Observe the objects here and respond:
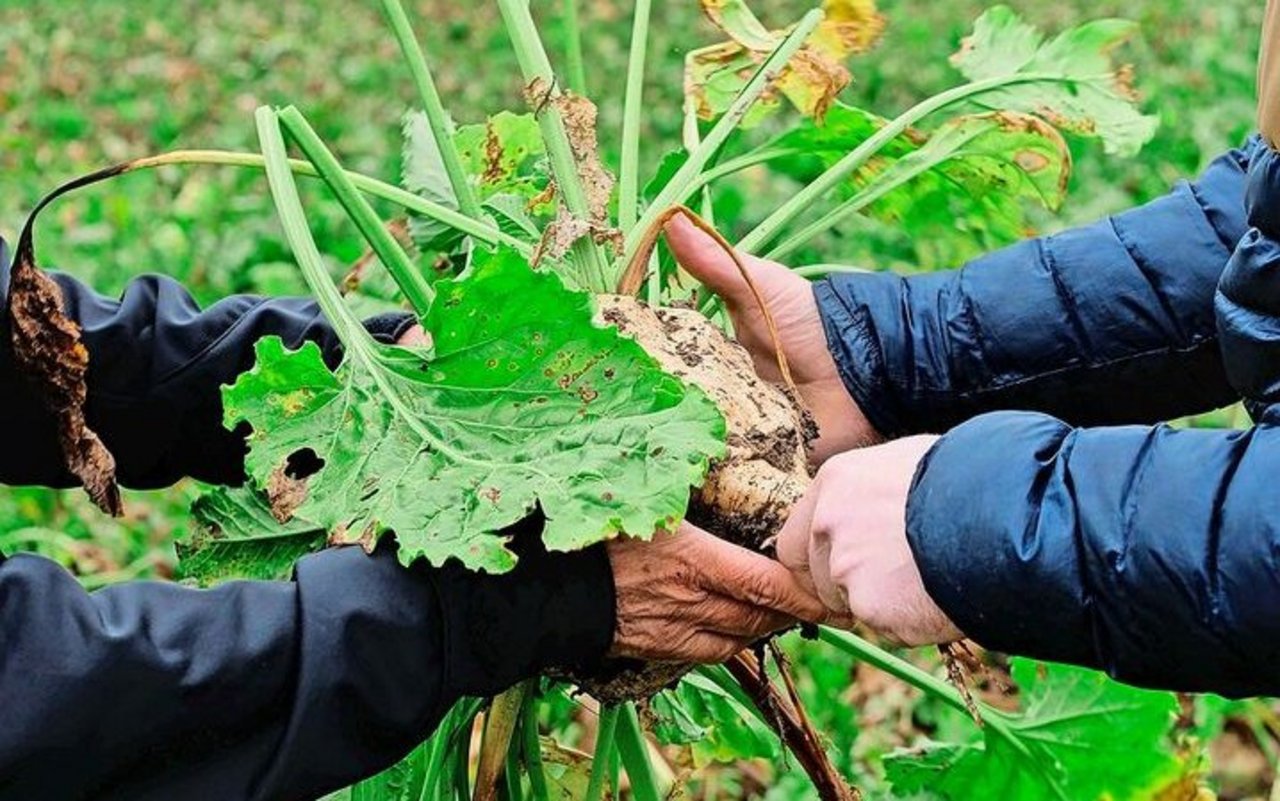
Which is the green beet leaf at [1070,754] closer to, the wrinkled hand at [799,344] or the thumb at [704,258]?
the wrinkled hand at [799,344]

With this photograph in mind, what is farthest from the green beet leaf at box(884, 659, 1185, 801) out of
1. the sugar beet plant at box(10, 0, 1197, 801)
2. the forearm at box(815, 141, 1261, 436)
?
the forearm at box(815, 141, 1261, 436)

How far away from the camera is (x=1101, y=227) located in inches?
85.8

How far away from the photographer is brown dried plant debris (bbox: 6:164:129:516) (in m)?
1.86

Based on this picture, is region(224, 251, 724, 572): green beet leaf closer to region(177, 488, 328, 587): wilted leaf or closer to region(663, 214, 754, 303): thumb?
region(177, 488, 328, 587): wilted leaf

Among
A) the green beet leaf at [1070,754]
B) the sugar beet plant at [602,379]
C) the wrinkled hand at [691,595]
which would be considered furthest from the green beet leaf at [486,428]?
the green beet leaf at [1070,754]

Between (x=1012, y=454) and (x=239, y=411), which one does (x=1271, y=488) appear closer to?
(x=1012, y=454)

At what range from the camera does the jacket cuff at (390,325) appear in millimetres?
2149

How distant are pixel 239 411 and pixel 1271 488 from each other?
0.97m

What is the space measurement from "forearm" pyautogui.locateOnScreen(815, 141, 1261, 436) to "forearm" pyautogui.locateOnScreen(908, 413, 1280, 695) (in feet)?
1.68

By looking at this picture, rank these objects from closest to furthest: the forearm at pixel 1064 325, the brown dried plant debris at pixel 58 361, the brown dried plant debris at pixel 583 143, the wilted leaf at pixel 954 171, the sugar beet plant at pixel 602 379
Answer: the sugar beet plant at pixel 602 379
the brown dried plant debris at pixel 58 361
the brown dried plant debris at pixel 583 143
the forearm at pixel 1064 325
the wilted leaf at pixel 954 171

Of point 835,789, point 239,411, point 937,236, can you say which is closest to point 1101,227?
point 937,236

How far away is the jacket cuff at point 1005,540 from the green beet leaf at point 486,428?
0.74 ft

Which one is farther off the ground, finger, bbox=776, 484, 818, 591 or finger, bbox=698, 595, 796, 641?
finger, bbox=776, 484, 818, 591

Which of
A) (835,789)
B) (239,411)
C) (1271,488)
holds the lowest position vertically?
(835,789)
